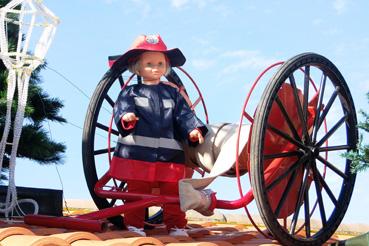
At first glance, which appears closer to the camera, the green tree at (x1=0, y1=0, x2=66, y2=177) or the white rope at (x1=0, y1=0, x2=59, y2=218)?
the white rope at (x1=0, y1=0, x2=59, y2=218)

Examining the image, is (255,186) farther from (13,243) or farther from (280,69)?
(13,243)

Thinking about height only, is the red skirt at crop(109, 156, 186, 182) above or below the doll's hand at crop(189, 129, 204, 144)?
below

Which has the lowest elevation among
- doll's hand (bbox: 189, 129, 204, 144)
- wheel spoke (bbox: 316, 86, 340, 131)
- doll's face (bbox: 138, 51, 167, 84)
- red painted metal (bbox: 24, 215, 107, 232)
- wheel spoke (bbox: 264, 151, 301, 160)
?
red painted metal (bbox: 24, 215, 107, 232)

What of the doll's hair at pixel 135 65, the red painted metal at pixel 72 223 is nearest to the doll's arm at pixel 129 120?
the doll's hair at pixel 135 65

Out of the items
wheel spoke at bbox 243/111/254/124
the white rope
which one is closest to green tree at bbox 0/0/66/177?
the white rope

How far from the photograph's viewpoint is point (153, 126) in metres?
3.78

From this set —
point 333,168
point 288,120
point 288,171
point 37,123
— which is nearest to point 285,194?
point 288,171

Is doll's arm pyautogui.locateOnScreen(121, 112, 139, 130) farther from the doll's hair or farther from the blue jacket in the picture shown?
the doll's hair

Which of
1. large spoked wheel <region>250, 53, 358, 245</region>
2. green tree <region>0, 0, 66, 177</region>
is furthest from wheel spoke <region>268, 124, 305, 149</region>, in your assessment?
green tree <region>0, 0, 66, 177</region>

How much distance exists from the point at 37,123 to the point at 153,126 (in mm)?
3168

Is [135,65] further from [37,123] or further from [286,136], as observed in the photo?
[37,123]

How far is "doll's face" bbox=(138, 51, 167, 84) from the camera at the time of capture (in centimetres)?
398

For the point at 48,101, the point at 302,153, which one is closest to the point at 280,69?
the point at 302,153

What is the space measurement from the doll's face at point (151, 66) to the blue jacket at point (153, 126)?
0.10m
